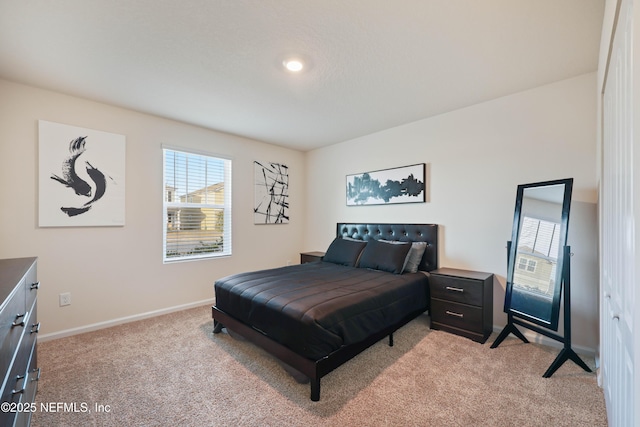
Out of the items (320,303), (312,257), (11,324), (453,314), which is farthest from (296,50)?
(312,257)

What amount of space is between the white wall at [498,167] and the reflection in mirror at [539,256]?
0.34m

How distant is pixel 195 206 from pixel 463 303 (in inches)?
137

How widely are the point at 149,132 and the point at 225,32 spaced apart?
6.70 ft

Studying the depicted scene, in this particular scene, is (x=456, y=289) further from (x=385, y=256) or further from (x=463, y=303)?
(x=385, y=256)

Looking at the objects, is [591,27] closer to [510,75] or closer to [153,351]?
[510,75]

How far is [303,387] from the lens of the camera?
194cm

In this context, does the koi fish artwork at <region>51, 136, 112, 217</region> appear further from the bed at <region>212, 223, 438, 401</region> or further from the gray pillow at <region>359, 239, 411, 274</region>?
the gray pillow at <region>359, 239, 411, 274</region>

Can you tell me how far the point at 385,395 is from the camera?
72.9 inches

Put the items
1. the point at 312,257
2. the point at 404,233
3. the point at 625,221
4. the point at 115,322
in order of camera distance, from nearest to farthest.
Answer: the point at 625,221
the point at 115,322
the point at 404,233
the point at 312,257

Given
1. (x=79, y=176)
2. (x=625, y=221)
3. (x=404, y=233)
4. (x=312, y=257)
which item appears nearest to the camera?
(x=625, y=221)

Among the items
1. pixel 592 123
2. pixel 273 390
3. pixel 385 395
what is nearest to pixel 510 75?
pixel 592 123

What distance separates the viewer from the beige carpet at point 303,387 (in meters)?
1.65

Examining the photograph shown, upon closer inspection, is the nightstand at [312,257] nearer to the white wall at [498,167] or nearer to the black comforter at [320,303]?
the white wall at [498,167]

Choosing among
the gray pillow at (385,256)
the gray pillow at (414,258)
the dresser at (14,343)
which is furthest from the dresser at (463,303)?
the dresser at (14,343)
